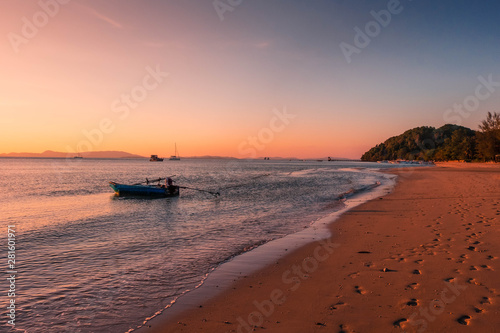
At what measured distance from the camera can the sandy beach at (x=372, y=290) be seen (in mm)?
5184

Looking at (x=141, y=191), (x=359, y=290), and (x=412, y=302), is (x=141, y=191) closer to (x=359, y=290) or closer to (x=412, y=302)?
(x=359, y=290)

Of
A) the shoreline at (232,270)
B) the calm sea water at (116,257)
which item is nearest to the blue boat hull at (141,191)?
the calm sea water at (116,257)

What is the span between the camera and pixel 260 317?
5.66 m

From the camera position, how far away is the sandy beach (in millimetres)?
5184

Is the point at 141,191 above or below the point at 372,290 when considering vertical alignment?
below

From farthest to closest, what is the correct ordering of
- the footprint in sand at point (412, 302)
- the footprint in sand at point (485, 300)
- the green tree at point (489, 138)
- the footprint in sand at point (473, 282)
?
the green tree at point (489, 138) < the footprint in sand at point (473, 282) < the footprint in sand at point (412, 302) < the footprint in sand at point (485, 300)

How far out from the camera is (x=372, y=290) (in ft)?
21.1

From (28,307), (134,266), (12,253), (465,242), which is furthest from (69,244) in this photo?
(465,242)

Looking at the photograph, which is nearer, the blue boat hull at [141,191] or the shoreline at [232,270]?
the shoreline at [232,270]

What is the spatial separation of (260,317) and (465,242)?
7.91m

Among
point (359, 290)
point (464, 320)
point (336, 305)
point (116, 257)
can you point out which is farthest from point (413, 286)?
point (116, 257)

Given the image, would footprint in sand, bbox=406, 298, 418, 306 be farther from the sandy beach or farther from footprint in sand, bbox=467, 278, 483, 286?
footprint in sand, bbox=467, 278, 483, 286

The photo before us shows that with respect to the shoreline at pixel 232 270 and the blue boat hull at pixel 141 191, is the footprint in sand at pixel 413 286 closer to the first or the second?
the shoreline at pixel 232 270

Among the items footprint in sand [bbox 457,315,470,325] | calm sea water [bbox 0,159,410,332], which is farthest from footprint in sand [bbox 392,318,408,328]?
calm sea water [bbox 0,159,410,332]
